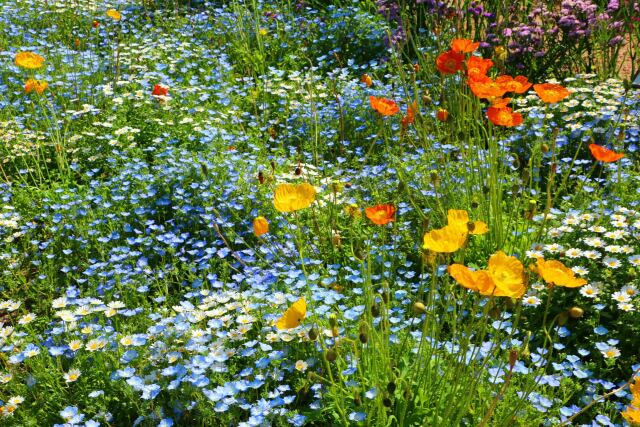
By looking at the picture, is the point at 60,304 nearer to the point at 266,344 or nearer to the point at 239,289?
the point at 239,289

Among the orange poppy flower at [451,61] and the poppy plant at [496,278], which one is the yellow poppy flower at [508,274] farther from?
the orange poppy flower at [451,61]

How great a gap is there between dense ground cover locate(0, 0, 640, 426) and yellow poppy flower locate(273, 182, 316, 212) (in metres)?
0.01

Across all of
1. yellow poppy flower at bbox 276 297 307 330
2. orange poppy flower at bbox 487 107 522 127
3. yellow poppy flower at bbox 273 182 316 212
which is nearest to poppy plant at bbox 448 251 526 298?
yellow poppy flower at bbox 276 297 307 330

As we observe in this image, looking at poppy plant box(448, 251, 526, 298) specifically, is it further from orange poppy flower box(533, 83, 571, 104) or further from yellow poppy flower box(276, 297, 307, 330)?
orange poppy flower box(533, 83, 571, 104)

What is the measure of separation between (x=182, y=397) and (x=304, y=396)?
45 cm

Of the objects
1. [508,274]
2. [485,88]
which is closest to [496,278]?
[508,274]

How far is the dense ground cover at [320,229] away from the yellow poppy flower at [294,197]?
0.03 ft

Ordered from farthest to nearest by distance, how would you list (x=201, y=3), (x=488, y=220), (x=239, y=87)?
(x=201, y=3), (x=239, y=87), (x=488, y=220)

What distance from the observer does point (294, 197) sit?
2.15 m

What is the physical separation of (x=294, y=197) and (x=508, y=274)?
74 centimetres

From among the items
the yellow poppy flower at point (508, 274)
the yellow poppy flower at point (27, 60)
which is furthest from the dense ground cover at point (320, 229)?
the yellow poppy flower at point (27, 60)

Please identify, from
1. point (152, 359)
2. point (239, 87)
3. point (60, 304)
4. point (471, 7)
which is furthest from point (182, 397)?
point (471, 7)

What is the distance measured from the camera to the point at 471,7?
16.0ft

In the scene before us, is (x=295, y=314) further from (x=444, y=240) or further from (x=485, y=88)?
(x=485, y=88)
